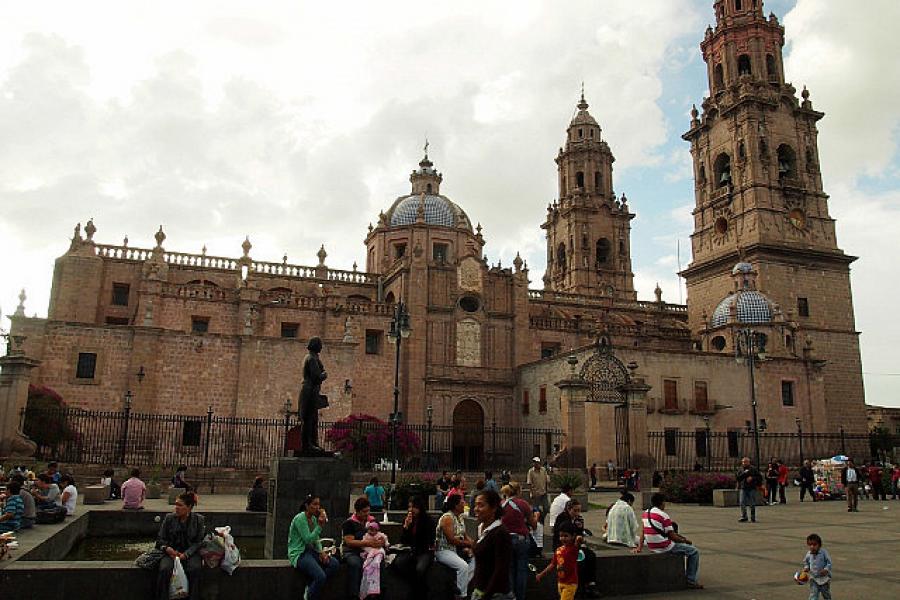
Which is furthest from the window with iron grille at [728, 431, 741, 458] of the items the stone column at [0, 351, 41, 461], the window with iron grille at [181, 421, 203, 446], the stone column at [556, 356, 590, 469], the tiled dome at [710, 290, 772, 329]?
the stone column at [0, 351, 41, 461]

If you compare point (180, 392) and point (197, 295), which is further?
point (197, 295)

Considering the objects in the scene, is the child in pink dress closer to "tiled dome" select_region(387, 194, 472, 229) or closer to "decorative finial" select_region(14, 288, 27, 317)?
"decorative finial" select_region(14, 288, 27, 317)

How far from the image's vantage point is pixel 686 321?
168ft

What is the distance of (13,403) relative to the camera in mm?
22438

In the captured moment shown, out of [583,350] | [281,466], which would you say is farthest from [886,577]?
[583,350]

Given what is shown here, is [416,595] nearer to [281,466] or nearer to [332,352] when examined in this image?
[281,466]

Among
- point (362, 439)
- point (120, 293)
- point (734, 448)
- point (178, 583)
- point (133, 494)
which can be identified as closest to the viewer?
point (178, 583)

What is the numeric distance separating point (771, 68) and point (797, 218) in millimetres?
10759

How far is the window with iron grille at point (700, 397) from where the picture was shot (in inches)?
1420

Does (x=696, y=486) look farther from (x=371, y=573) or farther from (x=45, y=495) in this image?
(x=45, y=495)

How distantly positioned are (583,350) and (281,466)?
24.4m

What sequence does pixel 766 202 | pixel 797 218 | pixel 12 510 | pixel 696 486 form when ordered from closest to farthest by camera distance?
pixel 12 510 → pixel 696 486 → pixel 766 202 → pixel 797 218

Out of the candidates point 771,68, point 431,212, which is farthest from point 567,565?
point 771,68

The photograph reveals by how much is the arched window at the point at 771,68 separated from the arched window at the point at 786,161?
508 cm
